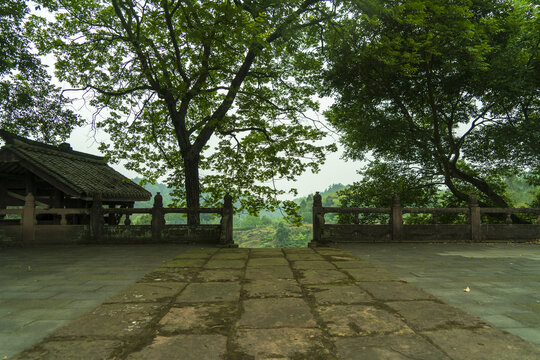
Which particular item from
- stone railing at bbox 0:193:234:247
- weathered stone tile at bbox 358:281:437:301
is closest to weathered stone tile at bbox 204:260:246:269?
weathered stone tile at bbox 358:281:437:301

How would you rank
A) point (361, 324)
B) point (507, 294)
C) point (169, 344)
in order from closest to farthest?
1. point (169, 344)
2. point (361, 324)
3. point (507, 294)

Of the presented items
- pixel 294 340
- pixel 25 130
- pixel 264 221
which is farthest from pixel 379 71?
pixel 264 221

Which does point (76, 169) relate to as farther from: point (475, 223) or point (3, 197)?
point (475, 223)

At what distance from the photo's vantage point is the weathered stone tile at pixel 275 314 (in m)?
2.88

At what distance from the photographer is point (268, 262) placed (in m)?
6.29

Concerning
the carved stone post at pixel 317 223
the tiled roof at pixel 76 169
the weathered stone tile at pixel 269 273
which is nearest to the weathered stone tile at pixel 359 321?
the weathered stone tile at pixel 269 273

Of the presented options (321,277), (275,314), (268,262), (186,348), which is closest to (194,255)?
(268,262)

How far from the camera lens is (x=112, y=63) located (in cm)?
1259

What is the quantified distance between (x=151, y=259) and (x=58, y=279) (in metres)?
2.01

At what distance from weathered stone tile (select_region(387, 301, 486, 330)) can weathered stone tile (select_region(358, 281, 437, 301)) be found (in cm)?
20

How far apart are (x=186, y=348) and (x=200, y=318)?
2.15 feet

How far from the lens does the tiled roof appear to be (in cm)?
906

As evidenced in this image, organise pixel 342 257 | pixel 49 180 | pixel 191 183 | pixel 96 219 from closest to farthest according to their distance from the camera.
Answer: pixel 342 257, pixel 49 180, pixel 96 219, pixel 191 183

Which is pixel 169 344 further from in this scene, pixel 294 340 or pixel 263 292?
pixel 263 292
